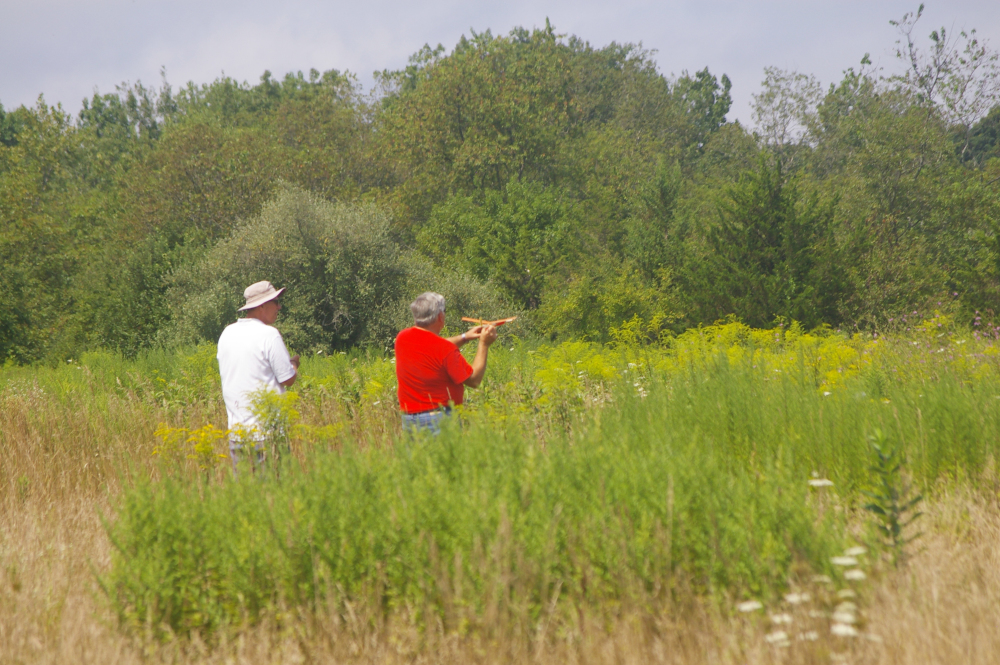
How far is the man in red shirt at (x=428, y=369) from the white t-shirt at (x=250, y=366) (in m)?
0.71

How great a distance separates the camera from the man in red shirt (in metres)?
4.47

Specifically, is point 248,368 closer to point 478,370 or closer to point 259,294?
point 259,294

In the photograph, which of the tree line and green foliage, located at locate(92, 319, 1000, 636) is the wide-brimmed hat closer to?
green foliage, located at locate(92, 319, 1000, 636)

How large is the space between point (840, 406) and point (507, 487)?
2.61 m

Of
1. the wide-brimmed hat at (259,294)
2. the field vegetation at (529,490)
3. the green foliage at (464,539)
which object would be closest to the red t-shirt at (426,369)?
the field vegetation at (529,490)

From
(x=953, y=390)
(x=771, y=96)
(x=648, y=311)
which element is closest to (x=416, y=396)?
(x=953, y=390)

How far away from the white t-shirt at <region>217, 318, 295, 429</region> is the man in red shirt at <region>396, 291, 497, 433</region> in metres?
0.71

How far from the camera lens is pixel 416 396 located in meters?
4.54

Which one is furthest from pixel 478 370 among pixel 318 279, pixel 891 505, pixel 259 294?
pixel 318 279

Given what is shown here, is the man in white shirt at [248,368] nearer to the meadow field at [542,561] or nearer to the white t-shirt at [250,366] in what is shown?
the white t-shirt at [250,366]

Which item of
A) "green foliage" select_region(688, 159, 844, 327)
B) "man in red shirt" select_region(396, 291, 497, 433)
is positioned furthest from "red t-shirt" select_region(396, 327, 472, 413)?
"green foliage" select_region(688, 159, 844, 327)

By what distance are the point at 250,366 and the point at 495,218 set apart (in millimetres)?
25364

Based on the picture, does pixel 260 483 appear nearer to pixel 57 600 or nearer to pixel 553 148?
pixel 57 600

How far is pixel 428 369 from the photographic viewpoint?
177 inches
